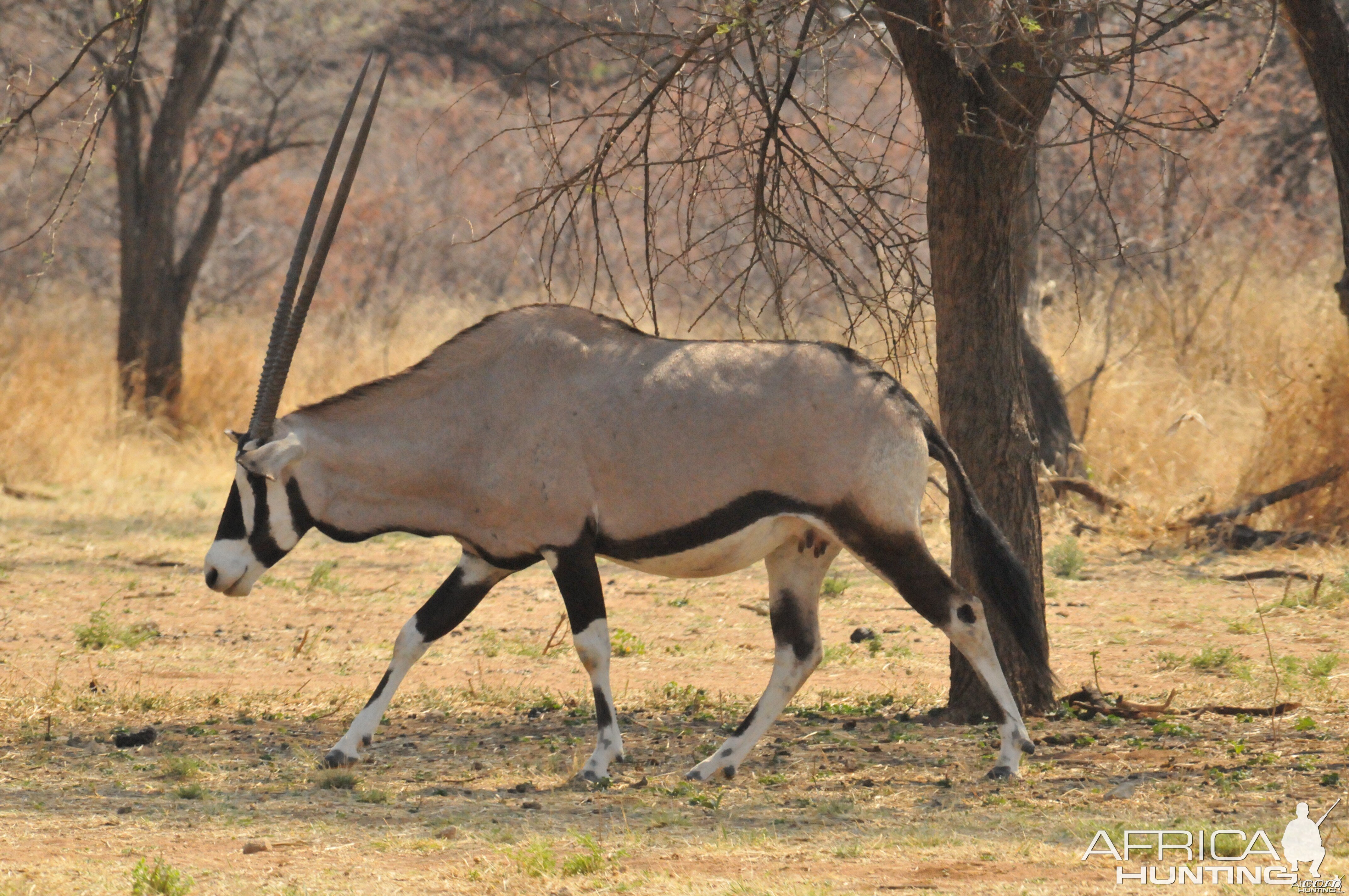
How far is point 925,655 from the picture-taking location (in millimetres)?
7438

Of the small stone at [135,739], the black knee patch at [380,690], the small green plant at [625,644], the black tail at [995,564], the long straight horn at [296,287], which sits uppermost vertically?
the long straight horn at [296,287]

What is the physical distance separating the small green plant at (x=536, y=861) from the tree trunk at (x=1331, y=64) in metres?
3.37

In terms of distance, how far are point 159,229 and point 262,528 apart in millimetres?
10556

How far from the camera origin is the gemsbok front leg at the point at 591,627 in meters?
5.15

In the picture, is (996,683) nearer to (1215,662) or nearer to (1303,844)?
(1303,844)

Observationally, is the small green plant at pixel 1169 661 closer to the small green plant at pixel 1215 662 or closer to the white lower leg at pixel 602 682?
the small green plant at pixel 1215 662

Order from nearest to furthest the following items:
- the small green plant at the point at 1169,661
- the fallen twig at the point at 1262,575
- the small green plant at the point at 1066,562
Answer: the small green plant at the point at 1169,661 → the fallen twig at the point at 1262,575 → the small green plant at the point at 1066,562

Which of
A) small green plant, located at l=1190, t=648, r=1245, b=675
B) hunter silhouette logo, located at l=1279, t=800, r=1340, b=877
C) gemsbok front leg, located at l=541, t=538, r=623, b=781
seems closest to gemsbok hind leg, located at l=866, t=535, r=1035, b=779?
gemsbok front leg, located at l=541, t=538, r=623, b=781

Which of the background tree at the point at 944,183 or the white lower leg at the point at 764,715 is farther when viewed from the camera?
the background tree at the point at 944,183

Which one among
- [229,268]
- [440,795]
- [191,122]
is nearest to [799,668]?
[440,795]

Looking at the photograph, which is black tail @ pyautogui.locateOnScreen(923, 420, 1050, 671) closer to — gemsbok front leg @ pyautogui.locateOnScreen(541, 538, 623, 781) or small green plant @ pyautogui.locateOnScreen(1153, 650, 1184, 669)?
gemsbok front leg @ pyautogui.locateOnScreen(541, 538, 623, 781)

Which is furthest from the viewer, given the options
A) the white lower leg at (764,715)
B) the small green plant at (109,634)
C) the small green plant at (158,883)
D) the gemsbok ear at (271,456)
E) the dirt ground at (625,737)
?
the small green plant at (109,634)

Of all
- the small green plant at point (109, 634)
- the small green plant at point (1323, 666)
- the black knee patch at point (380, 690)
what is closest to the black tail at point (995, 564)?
the small green plant at point (1323, 666)

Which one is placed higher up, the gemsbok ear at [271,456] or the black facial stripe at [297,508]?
the gemsbok ear at [271,456]
